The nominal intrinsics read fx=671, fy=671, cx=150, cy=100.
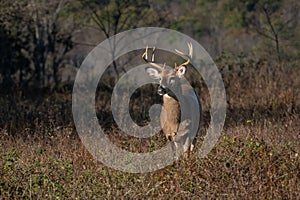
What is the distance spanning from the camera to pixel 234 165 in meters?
6.85

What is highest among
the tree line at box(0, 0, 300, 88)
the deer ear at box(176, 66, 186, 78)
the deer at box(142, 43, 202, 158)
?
the deer ear at box(176, 66, 186, 78)

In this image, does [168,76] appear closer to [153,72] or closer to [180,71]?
[180,71]

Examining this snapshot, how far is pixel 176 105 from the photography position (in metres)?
9.80

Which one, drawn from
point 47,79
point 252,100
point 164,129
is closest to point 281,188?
point 164,129

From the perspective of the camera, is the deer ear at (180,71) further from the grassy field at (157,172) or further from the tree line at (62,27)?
the tree line at (62,27)

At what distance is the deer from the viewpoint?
947cm

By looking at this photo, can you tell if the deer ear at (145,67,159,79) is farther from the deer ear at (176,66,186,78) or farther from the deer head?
the deer ear at (176,66,186,78)

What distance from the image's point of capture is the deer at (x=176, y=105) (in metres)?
9.47

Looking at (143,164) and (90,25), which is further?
(90,25)

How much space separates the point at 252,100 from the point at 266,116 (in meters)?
2.47

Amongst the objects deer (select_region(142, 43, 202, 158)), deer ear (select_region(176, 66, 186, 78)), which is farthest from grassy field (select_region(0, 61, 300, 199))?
deer ear (select_region(176, 66, 186, 78))

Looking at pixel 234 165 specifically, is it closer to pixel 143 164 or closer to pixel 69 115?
pixel 143 164

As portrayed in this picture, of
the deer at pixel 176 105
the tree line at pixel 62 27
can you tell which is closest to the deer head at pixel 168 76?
the deer at pixel 176 105

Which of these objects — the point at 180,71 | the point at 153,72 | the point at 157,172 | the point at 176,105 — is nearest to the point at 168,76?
the point at 180,71
